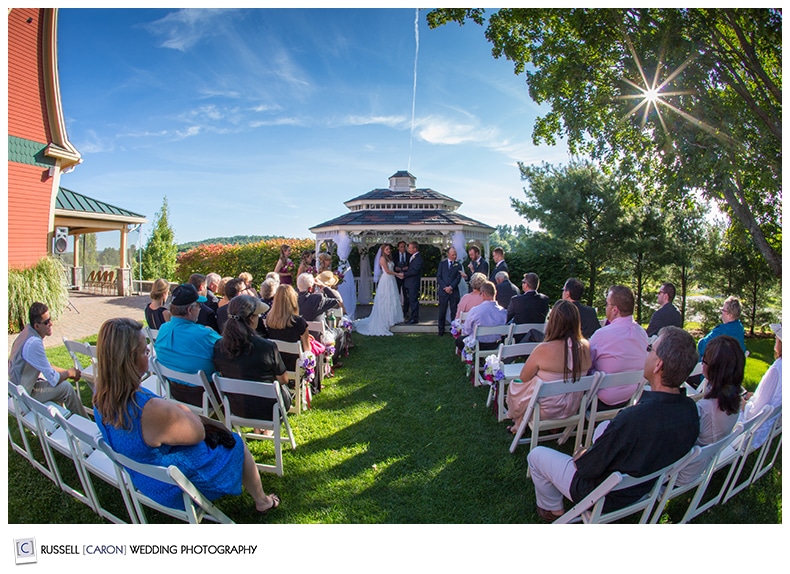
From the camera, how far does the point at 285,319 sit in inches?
175

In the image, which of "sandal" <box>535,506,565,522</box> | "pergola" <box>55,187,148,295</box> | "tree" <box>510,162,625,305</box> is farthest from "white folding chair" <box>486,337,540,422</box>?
"pergola" <box>55,187,148,295</box>

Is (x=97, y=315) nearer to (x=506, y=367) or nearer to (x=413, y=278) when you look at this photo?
(x=413, y=278)

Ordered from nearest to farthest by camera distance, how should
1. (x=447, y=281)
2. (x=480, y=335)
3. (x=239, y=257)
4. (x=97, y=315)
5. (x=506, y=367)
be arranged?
(x=506, y=367)
(x=480, y=335)
(x=447, y=281)
(x=97, y=315)
(x=239, y=257)

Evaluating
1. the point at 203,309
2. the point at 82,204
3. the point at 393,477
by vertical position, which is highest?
the point at 82,204

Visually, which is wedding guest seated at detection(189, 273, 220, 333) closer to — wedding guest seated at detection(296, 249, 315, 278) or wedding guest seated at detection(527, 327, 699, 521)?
wedding guest seated at detection(296, 249, 315, 278)

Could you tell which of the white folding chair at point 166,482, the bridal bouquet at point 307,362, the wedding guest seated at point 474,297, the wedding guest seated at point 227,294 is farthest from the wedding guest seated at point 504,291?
the white folding chair at point 166,482

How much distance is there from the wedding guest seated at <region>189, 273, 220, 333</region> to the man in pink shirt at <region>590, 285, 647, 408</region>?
4.00 meters

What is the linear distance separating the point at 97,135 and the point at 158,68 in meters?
1.35

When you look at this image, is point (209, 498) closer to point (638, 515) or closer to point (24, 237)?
point (638, 515)

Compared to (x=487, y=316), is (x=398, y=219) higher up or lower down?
higher up

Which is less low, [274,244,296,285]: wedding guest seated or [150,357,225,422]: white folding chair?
[274,244,296,285]: wedding guest seated

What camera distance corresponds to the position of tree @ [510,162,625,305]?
12039 mm

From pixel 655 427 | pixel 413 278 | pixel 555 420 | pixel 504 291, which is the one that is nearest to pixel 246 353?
pixel 555 420

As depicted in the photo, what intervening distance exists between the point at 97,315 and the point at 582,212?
12471 mm
